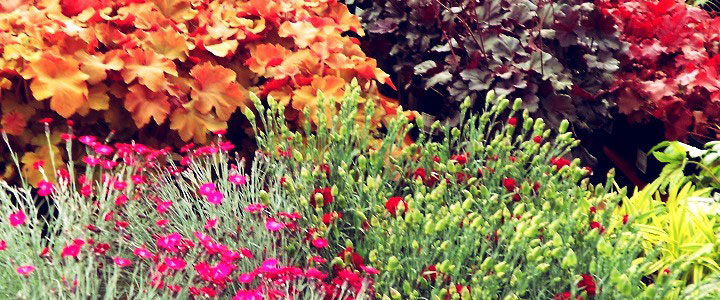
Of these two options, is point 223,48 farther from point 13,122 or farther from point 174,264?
point 174,264

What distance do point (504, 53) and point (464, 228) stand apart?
1486 mm

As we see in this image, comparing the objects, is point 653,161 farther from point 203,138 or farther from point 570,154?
→ point 203,138

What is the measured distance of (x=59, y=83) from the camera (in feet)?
9.14

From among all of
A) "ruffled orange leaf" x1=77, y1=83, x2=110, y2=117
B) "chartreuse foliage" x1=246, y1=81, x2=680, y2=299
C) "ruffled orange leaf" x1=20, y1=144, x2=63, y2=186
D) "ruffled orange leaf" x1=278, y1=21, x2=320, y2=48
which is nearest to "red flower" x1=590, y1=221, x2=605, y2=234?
"chartreuse foliage" x1=246, y1=81, x2=680, y2=299

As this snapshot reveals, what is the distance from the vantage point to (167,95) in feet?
9.77

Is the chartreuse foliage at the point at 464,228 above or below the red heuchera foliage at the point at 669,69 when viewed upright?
above

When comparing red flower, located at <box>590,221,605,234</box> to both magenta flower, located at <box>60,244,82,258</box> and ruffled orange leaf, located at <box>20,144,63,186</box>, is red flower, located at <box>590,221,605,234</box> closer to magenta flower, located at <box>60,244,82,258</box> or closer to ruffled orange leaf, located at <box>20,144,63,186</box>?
magenta flower, located at <box>60,244,82,258</box>

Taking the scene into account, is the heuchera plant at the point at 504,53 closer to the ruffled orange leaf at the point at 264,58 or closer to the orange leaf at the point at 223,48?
the ruffled orange leaf at the point at 264,58

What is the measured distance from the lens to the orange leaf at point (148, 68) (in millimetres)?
2865

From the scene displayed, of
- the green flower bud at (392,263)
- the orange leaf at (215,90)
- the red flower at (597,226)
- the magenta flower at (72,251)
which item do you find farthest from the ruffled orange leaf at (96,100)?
the red flower at (597,226)

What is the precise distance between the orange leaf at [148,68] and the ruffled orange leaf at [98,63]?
0.03 metres

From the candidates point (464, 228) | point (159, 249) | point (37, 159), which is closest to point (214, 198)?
point (159, 249)

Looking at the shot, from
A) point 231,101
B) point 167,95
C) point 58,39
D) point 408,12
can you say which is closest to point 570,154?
point 408,12

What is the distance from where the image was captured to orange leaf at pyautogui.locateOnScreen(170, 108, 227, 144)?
9.61 ft
